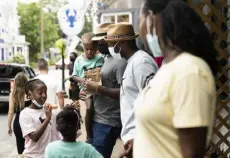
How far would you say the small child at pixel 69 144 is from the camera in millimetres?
3229

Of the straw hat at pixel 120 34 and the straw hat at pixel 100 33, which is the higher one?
the straw hat at pixel 120 34

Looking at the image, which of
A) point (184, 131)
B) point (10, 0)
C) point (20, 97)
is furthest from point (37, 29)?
point (184, 131)

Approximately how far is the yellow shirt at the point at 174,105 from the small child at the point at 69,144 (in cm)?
127

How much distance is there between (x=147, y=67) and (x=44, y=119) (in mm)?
1409

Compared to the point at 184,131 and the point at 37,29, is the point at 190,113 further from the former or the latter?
the point at 37,29

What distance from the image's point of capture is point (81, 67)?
4926mm

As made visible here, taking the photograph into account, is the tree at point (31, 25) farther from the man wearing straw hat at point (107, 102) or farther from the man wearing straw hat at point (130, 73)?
the man wearing straw hat at point (130, 73)

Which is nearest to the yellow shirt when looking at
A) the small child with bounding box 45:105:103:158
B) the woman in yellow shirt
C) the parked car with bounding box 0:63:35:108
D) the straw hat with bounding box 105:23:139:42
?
the woman in yellow shirt

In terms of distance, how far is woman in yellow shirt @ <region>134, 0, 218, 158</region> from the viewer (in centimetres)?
176

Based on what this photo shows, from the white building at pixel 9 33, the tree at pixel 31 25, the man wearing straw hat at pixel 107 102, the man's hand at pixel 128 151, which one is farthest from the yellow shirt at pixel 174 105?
the tree at pixel 31 25

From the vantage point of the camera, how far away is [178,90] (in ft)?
5.84

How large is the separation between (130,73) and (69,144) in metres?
0.71

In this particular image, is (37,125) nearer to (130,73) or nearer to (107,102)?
(107,102)

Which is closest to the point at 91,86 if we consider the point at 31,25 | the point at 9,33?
the point at 9,33
